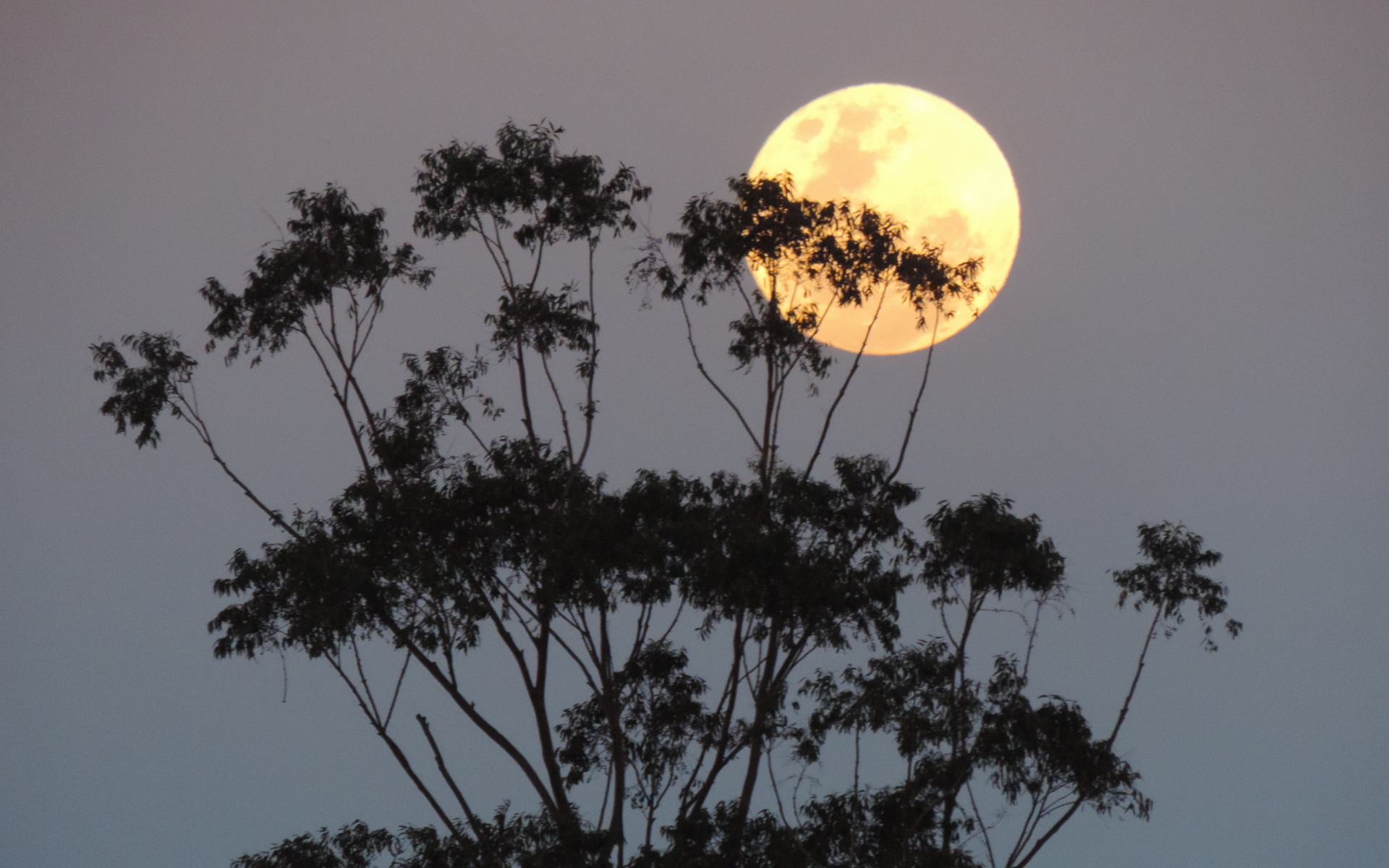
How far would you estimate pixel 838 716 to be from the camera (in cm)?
2636

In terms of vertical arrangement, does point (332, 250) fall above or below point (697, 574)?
above

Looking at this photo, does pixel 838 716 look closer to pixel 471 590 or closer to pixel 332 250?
pixel 471 590

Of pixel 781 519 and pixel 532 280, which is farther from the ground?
pixel 532 280

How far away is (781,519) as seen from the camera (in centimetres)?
2689

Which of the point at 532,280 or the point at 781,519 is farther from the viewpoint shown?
the point at 532,280

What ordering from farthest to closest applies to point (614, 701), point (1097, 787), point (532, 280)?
point (532, 280), point (614, 701), point (1097, 787)

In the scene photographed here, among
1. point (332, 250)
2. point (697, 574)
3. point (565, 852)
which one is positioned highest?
point (332, 250)

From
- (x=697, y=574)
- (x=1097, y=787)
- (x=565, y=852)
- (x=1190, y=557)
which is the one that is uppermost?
(x=1190, y=557)

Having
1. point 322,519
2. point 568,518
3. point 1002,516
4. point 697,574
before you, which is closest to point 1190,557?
point 1002,516

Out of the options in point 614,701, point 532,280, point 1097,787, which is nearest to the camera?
point 1097,787

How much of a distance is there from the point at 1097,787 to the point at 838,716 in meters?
4.13

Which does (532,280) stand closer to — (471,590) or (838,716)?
(471,590)

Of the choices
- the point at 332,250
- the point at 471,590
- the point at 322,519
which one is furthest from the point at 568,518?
the point at 332,250

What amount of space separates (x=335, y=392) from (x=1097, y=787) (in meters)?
14.1
